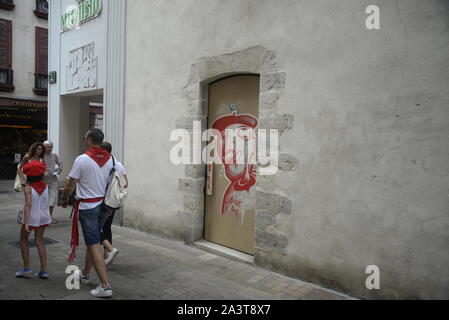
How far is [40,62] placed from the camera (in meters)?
15.5

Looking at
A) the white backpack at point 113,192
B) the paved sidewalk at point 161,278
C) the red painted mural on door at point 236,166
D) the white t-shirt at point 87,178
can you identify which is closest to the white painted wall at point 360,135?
the paved sidewalk at point 161,278

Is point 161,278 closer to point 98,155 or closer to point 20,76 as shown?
point 98,155

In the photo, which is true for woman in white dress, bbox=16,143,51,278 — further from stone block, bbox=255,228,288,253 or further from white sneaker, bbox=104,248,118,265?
stone block, bbox=255,228,288,253

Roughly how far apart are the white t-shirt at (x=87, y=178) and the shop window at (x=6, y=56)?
13.7 meters

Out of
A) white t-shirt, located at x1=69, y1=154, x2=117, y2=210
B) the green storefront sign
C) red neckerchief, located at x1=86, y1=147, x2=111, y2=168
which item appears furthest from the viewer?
the green storefront sign

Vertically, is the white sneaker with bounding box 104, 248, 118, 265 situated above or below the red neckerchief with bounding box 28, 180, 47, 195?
below

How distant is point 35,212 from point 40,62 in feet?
45.8

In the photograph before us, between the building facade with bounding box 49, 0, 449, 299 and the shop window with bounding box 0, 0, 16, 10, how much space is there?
11.3 metres

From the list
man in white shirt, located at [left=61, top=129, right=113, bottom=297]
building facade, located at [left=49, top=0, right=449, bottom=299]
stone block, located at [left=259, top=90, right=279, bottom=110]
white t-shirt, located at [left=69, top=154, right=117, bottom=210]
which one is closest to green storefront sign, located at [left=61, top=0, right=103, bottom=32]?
building facade, located at [left=49, top=0, right=449, bottom=299]

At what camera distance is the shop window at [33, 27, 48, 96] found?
50.4ft

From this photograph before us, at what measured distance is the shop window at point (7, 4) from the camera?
14341 mm

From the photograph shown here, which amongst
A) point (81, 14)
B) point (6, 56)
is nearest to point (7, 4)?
point (6, 56)

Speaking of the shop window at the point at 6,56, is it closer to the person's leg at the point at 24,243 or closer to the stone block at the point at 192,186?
the stone block at the point at 192,186
